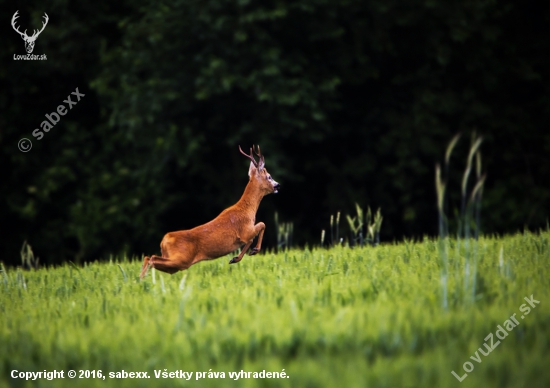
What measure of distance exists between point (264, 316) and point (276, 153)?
1253 cm

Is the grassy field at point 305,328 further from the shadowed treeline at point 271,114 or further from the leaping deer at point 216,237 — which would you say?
the shadowed treeline at point 271,114

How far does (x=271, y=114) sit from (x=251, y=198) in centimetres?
1087

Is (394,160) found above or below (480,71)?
below

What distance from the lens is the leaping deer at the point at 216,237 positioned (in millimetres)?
6359

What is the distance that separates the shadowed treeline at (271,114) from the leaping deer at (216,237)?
32.1 ft

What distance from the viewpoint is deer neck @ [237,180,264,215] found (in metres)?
6.99

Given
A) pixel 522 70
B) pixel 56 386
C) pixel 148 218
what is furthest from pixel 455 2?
pixel 56 386

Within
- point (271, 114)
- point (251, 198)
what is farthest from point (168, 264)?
point (271, 114)

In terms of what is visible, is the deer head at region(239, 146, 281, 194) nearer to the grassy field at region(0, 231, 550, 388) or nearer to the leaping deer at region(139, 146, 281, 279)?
the leaping deer at region(139, 146, 281, 279)

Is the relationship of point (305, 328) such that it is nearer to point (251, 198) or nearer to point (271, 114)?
point (251, 198)

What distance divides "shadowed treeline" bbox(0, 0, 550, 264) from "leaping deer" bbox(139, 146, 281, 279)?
32.1ft

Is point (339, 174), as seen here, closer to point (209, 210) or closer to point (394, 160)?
point (394, 160)

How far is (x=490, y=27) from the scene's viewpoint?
1822 centimetres

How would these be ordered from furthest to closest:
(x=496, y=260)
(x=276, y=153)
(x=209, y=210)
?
(x=209, y=210) < (x=276, y=153) < (x=496, y=260)
